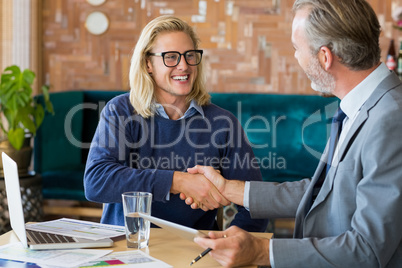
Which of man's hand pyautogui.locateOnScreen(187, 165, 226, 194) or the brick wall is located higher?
the brick wall

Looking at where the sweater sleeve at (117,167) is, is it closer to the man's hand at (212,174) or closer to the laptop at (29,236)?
the man's hand at (212,174)

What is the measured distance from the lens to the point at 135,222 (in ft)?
5.37

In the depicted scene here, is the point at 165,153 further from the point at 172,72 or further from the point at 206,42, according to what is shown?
the point at 206,42

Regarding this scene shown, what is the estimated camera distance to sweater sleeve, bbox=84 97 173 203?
6.89 ft

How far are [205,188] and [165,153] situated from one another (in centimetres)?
26

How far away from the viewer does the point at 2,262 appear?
4.79 ft

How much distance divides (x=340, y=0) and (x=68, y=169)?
10.6 feet

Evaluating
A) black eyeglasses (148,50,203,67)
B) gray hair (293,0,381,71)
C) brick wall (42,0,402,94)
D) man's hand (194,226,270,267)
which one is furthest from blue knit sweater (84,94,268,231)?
brick wall (42,0,402,94)

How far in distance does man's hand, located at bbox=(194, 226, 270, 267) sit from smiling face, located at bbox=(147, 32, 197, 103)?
1.04 metres

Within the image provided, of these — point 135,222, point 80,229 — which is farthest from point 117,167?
point 135,222

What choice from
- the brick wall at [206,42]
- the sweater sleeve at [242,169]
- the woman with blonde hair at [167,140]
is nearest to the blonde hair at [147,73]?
the woman with blonde hair at [167,140]

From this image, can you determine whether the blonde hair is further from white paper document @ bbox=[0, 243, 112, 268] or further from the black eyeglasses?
white paper document @ bbox=[0, 243, 112, 268]

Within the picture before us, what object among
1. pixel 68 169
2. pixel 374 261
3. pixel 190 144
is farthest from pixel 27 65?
pixel 374 261

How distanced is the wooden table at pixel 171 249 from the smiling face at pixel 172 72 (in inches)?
32.2
